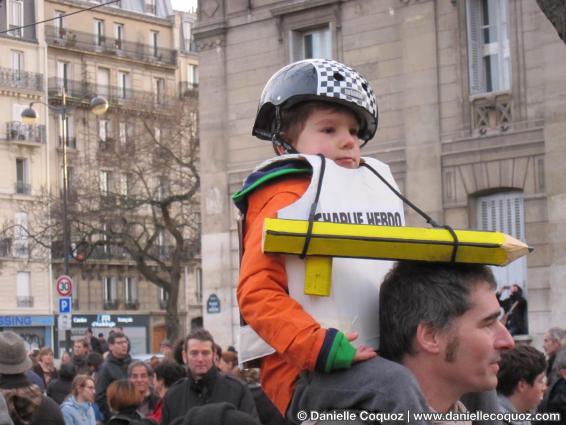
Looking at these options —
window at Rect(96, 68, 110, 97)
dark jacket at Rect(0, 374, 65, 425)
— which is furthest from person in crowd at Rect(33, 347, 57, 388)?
window at Rect(96, 68, 110, 97)

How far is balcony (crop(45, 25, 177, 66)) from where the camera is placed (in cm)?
7975

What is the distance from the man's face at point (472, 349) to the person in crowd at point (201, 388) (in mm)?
7608

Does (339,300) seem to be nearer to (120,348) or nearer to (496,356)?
(496,356)

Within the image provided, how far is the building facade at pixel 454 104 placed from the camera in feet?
88.7

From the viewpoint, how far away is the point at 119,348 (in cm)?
1767

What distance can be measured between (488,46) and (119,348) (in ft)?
44.1

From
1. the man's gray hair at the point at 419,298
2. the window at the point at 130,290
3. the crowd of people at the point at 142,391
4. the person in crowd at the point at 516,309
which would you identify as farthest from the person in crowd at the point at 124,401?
the window at the point at 130,290

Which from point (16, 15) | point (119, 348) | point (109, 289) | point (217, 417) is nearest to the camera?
point (217, 417)

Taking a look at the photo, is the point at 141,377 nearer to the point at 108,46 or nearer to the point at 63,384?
the point at 63,384

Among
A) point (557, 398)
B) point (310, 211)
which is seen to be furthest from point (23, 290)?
point (310, 211)

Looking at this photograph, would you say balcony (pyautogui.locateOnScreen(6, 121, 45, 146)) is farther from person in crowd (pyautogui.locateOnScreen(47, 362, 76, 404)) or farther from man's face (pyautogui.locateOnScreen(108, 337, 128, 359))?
person in crowd (pyautogui.locateOnScreen(47, 362, 76, 404))

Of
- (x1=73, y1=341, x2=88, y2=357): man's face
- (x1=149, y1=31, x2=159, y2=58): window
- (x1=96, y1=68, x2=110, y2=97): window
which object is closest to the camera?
(x1=73, y1=341, x2=88, y2=357): man's face

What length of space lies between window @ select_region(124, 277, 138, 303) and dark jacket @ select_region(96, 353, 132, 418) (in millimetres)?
63181

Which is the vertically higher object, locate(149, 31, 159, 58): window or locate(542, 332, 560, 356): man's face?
locate(149, 31, 159, 58): window
